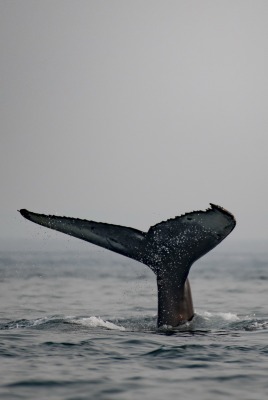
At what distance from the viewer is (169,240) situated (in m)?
10.2

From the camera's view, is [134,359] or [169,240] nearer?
[134,359]

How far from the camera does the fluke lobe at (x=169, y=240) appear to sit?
382 inches

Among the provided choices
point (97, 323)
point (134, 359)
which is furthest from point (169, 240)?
point (97, 323)

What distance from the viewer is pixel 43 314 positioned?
16.1 m

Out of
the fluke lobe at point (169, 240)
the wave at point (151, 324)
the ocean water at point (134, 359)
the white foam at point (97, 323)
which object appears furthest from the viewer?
the white foam at point (97, 323)

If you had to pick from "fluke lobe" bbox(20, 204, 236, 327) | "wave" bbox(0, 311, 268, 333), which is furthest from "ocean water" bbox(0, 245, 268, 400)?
"fluke lobe" bbox(20, 204, 236, 327)

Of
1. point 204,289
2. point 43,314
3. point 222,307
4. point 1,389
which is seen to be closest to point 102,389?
point 1,389

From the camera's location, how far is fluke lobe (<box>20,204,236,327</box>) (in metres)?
9.71

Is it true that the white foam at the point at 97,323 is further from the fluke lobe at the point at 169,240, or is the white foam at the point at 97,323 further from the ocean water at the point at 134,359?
the fluke lobe at the point at 169,240

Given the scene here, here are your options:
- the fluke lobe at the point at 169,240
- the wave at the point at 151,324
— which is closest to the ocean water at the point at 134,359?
the wave at the point at 151,324

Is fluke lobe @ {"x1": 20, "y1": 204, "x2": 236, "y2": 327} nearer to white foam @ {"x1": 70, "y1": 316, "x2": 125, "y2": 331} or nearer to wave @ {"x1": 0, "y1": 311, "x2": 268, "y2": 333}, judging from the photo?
wave @ {"x1": 0, "y1": 311, "x2": 268, "y2": 333}

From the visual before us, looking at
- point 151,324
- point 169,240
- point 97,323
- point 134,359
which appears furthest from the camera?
point 97,323

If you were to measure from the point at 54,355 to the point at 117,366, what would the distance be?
2.69 feet

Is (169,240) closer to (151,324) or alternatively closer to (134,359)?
(134,359)
